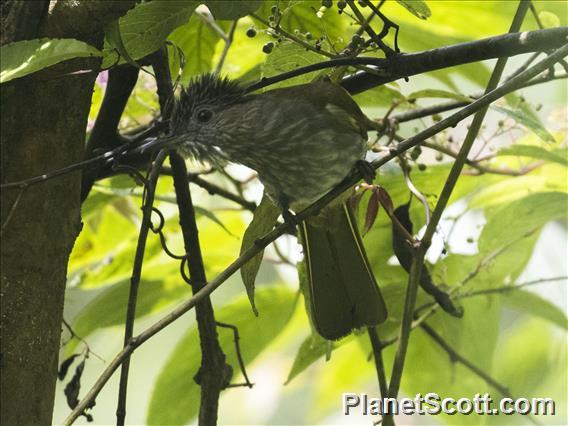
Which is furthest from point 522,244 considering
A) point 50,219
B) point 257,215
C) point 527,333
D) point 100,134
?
point 50,219

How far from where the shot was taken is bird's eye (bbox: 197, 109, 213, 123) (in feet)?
6.23

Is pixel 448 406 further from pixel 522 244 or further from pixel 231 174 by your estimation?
→ pixel 231 174

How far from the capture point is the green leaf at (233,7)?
4.17 ft

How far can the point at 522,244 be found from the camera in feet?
6.86

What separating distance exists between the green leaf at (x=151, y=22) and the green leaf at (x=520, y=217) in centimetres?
89

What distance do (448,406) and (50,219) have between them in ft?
3.42

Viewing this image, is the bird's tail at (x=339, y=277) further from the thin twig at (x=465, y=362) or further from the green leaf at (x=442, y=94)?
the green leaf at (x=442, y=94)

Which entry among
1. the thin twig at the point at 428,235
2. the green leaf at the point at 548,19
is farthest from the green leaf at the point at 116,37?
the green leaf at the point at 548,19

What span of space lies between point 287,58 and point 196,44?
0.46 m

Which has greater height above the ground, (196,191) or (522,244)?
(196,191)

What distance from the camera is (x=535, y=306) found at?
2062 mm

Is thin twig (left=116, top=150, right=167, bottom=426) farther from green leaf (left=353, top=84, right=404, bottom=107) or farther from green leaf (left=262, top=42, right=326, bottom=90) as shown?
green leaf (left=353, top=84, right=404, bottom=107)

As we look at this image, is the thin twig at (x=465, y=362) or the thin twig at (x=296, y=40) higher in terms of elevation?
the thin twig at (x=296, y=40)

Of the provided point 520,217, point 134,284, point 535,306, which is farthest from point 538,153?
point 134,284
